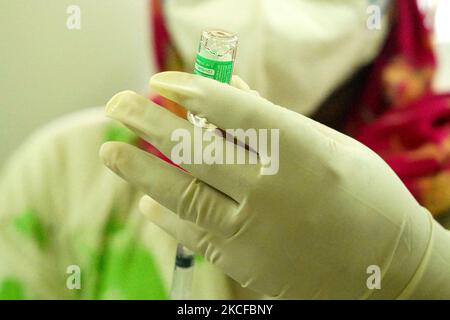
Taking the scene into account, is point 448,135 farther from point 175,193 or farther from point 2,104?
point 2,104

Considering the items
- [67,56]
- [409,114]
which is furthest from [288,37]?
[67,56]

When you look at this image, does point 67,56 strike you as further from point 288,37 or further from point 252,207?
point 252,207

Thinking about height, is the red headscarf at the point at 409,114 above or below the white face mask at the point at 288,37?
below

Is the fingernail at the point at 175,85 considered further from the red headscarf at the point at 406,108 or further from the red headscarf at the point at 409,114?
the red headscarf at the point at 409,114

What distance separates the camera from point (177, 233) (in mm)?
541

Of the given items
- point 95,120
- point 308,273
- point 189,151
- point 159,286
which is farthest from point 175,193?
point 95,120

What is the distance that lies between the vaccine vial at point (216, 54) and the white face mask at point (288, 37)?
27 centimetres

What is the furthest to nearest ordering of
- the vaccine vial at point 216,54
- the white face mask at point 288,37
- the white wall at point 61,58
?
1. the white wall at point 61,58
2. the white face mask at point 288,37
3. the vaccine vial at point 216,54

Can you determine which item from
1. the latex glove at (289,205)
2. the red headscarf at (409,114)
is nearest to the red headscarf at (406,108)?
the red headscarf at (409,114)

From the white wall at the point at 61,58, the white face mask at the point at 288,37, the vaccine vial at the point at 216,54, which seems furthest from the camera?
the white wall at the point at 61,58

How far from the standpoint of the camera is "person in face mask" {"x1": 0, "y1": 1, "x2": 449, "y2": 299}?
0.45 meters

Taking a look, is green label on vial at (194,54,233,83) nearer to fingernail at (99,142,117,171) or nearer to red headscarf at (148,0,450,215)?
fingernail at (99,142,117,171)

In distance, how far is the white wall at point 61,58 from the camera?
0.81m
